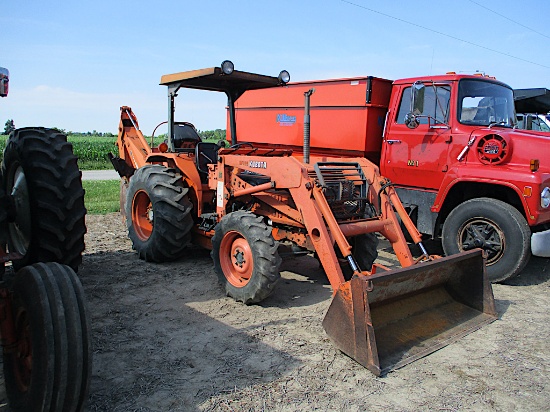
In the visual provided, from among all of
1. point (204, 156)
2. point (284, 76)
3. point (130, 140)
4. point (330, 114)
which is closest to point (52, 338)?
point (204, 156)

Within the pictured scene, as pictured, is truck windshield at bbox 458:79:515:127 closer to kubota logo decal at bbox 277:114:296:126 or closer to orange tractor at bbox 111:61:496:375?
orange tractor at bbox 111:61:496:375

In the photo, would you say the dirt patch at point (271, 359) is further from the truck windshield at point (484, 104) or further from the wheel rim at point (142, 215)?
the truck windshield at point (484, 104)

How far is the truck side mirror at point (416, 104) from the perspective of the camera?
591 centimetres

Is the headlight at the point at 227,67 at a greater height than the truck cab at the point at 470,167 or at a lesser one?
greater

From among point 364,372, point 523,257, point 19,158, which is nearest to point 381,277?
point 364,372

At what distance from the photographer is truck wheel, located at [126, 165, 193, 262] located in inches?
221

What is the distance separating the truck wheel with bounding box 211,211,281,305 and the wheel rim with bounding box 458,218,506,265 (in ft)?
8.76

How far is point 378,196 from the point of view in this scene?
4902 millimetres

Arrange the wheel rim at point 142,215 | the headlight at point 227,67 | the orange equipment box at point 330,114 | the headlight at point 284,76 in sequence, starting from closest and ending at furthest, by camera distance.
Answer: the headlight at point 227,67
the headlight at point 284,76
the wheel rim at point 142,215
the orange equipment box at point 330,114

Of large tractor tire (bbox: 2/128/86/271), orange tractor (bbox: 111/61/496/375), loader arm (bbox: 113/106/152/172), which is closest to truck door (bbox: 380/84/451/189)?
orange tractor (bbox: 111/61/496/375)

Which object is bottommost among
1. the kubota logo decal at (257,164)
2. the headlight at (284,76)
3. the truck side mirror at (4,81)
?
the kubota logo decal at (257,164)

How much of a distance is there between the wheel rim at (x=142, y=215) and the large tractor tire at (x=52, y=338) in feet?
13.0

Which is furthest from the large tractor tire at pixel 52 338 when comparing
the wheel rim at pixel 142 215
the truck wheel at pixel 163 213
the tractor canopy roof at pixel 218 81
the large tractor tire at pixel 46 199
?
the wheel rim at pixel 142 215

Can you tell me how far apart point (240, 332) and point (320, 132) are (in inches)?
165
